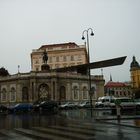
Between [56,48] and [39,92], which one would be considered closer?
[39,92]

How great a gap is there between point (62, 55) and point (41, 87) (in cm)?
4934

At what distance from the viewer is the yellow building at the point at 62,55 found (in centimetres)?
11902

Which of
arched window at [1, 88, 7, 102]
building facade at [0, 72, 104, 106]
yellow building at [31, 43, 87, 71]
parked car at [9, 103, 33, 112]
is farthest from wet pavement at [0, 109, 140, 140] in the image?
yellow building at [31, 43, 87, 71]

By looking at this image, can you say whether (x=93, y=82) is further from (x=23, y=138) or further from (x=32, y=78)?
(x=23, y=138)

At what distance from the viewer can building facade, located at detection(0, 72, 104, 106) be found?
Result: 2881 inches

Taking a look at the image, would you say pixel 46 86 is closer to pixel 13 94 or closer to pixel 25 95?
pixel 25 95

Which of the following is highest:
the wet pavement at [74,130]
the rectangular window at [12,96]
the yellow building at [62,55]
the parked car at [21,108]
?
Answer: the yellow building at [62,55]

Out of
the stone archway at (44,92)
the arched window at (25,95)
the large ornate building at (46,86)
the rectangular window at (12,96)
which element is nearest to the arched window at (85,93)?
the large ornate building at (46,86)

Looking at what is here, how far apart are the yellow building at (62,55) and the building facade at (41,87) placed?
3952 cm

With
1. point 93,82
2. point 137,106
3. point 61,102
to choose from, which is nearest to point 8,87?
point 61,102

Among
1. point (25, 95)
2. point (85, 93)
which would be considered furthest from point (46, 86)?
point (85, 93)

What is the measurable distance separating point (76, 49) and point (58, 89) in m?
46.9

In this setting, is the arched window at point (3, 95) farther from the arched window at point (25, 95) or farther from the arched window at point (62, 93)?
the arched window at point (62, 93)

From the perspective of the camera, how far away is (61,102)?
74125mm
